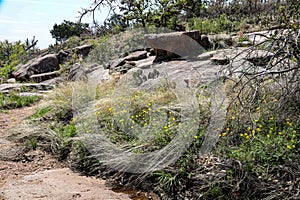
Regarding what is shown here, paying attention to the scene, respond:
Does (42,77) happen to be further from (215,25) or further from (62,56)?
(215,25)

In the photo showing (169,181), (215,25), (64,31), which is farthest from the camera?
(64,31)

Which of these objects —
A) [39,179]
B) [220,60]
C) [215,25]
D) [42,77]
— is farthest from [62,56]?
[39,179]

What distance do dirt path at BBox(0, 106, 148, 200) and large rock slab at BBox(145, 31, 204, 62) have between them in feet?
12.4

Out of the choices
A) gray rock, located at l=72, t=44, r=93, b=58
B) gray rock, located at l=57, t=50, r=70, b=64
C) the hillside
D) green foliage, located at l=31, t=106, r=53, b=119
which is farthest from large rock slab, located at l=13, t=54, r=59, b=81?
green foliage, located at l=31, t=106, r=53, b=119

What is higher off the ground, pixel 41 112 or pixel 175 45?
pixel 175 45

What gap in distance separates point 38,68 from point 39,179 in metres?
7.82

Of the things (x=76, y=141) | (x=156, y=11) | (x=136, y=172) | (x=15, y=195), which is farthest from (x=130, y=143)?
(x=156, y=11)

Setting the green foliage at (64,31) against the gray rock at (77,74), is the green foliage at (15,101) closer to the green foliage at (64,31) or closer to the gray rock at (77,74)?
the gray rock at (77,74)

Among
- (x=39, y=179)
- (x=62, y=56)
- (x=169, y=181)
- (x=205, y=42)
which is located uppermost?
(x=205, y=42)

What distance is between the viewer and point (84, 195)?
2.88 metres

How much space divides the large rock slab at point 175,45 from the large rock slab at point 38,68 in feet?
16.2

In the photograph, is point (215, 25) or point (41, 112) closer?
point (41, 112)

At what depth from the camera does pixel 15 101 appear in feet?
20.8

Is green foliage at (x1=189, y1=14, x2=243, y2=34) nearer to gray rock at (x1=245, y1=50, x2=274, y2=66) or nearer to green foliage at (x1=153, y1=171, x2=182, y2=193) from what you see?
gray rock at (x1=245, y1=50, x2=274, y2=66)
